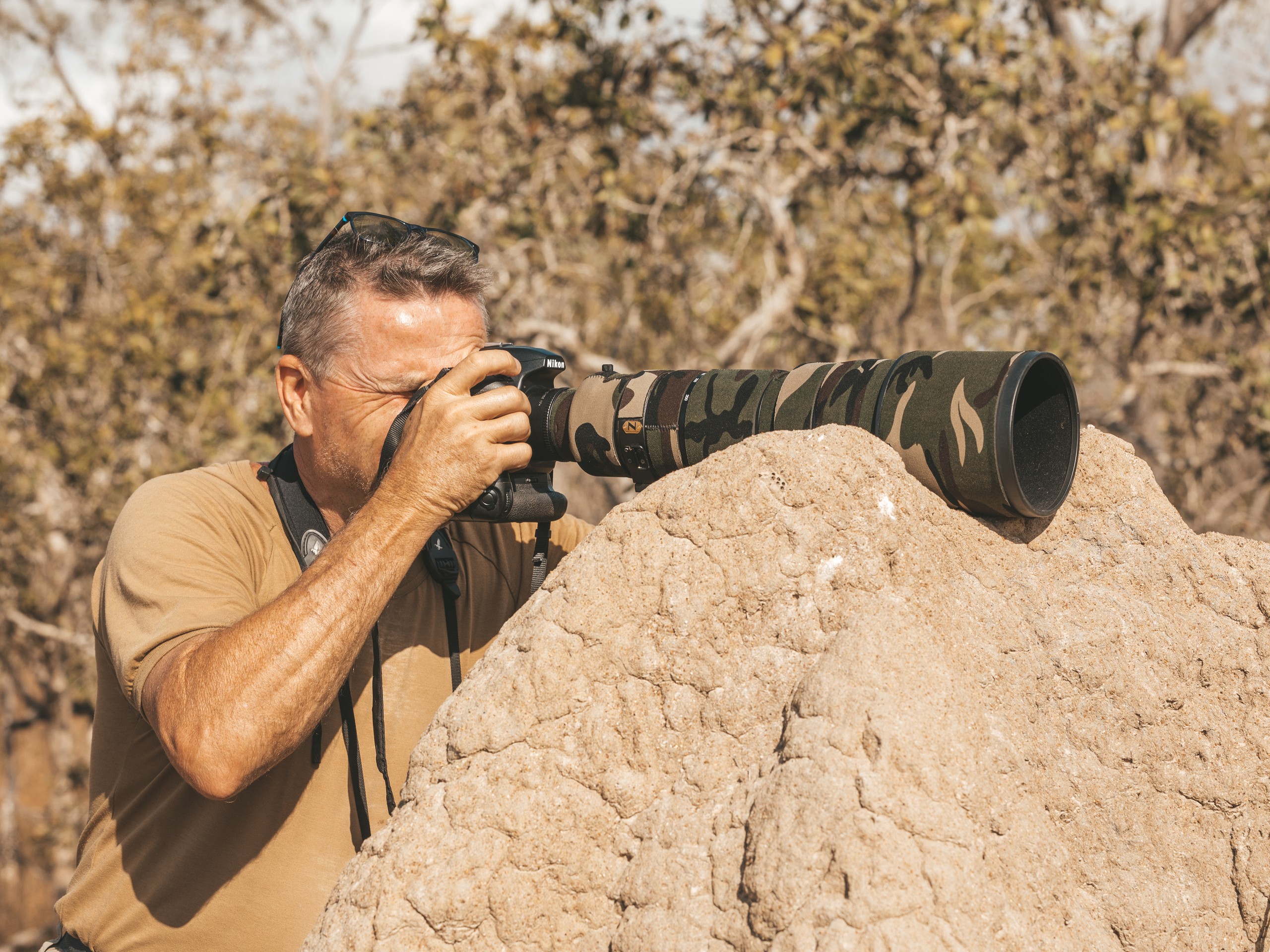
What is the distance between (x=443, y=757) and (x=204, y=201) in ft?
23.9

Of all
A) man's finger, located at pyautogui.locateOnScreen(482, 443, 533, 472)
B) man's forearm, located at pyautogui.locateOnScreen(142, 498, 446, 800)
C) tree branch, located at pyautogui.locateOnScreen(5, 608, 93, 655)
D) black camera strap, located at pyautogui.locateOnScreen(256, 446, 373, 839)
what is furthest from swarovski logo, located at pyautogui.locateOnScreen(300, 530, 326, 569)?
tree branch, located at pyautogui.locateOnScreen(5, 608, 93, 655)

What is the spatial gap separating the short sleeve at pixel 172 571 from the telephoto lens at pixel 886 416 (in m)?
0.52

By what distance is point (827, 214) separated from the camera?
7.34m

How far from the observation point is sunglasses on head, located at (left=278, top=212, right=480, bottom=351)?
1.88 metres

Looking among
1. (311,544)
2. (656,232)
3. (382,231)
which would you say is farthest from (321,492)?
(656,232)

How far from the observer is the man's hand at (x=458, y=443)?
1.47 m

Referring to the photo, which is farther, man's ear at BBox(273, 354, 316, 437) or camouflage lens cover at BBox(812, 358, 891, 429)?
man's ear at BBox(273, 354, 316, 437)

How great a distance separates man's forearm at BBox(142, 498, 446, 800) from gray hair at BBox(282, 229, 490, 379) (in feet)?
1.77

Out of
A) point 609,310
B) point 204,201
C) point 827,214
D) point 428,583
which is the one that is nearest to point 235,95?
point 204,201

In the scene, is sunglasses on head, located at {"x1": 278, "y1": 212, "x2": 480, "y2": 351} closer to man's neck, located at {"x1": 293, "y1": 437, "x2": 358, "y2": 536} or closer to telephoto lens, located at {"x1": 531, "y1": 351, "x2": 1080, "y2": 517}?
man's neck, located at {"x1": 293, "y1": 437, "x2": 358, "y2": 536}

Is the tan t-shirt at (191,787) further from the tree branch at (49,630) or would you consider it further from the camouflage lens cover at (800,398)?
the tree branch at (49,630)

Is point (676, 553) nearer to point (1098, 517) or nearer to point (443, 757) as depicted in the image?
point (443, 757)

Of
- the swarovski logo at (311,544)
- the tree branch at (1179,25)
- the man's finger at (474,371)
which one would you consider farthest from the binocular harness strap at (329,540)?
the tree branch at (1179,25)

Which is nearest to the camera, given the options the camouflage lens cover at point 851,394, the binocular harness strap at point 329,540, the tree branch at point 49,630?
the camouflage lens cover at point 851,394
